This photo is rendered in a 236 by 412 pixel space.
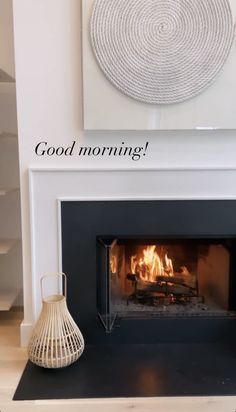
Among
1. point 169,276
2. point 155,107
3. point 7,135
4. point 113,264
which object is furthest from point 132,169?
point 7,135

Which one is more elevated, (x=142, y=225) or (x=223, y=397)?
(x=142, y=225)

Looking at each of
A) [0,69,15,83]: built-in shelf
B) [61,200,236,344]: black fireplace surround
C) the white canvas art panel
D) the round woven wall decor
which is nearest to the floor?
[61,200,236,344]: black fireplace surround

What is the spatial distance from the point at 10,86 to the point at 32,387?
1.57 meters

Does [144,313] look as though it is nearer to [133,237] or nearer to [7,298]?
[133,237]

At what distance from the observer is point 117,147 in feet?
5.76

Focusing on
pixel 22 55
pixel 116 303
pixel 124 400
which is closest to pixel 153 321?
pixel 116 303

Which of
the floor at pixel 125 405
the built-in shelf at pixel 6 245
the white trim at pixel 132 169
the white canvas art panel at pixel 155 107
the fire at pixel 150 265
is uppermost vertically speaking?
the white canvas art panel at pixel 155 107

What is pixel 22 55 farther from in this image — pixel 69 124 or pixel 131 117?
pixel 131 117

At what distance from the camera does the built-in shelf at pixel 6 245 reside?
1.95 meters

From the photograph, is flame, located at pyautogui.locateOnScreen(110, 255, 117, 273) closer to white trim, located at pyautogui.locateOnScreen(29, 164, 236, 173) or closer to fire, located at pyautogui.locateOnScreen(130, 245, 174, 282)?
fire, located at pyautogui.locateOnScreen(130, 245, 174, 282)

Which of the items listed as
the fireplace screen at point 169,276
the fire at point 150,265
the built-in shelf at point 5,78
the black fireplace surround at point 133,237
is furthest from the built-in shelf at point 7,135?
the fire at point 150,265

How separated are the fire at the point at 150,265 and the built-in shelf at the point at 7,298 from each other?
690mm

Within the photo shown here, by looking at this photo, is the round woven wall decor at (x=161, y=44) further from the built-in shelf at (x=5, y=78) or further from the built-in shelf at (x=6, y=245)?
the built-in shelf at (x=6, y=245)

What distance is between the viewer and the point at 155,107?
5.59ft
